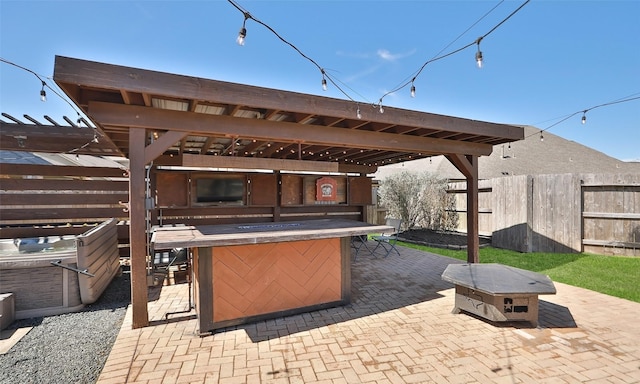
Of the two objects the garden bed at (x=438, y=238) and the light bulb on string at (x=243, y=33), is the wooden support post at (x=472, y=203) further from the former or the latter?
the light bulb on string at (x=243, y=33)

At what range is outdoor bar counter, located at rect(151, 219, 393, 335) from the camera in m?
3.04

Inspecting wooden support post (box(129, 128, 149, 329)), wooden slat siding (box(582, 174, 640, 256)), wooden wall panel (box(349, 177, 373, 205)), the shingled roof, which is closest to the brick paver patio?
Answer: wooden support post (box(129, 128, 149, 329))

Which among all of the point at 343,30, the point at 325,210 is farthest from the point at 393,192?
the point at 343,30

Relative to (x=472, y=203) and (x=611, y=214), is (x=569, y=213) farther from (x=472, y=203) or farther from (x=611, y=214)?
(x=472, y=203)

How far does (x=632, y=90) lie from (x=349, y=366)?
23.3ft

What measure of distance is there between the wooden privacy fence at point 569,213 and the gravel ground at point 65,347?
837 centimetres

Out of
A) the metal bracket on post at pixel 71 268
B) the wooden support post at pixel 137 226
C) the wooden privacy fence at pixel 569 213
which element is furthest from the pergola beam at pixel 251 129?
the wooden privacy fence at pixel 569 213

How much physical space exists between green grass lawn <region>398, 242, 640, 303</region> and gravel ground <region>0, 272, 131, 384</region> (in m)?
6.62

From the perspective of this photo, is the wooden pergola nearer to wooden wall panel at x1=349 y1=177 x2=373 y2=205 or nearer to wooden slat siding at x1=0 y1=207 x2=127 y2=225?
wooden slat siding at x1=0 y1=207 x2=127 y2=225

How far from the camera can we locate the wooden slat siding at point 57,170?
566cm

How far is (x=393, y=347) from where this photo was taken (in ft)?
9.01

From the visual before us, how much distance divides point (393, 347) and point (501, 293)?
130 centimetres

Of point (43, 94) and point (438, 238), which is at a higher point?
point (43, 94)

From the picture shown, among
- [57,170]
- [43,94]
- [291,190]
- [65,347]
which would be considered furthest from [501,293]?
[57,170]
